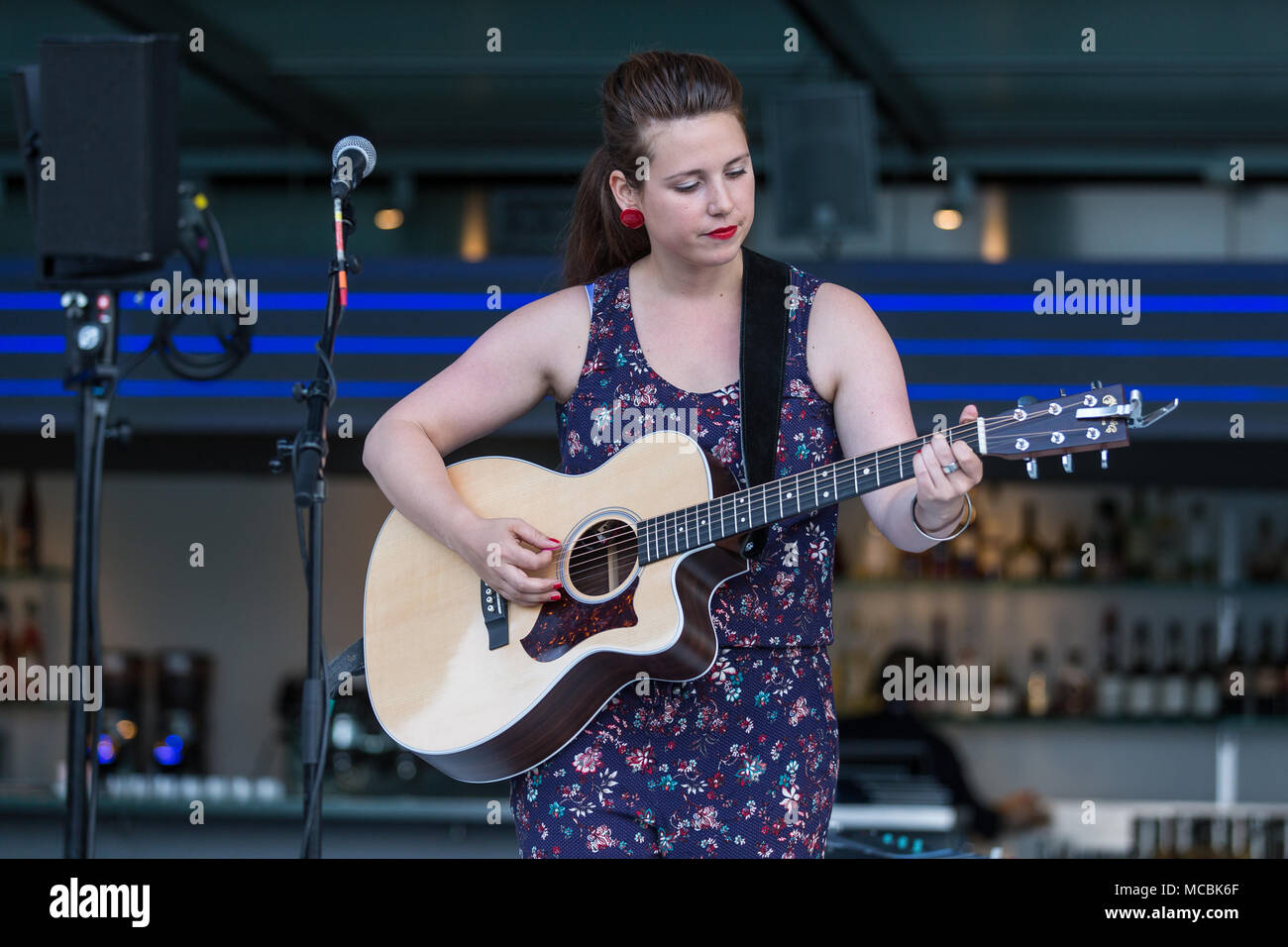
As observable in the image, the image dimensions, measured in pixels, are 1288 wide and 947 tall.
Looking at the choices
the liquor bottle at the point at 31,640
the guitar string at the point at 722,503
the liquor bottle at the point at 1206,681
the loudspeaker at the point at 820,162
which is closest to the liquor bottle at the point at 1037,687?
the liquor bottle at the point at 1206,681

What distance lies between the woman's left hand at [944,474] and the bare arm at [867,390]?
4 centimetres

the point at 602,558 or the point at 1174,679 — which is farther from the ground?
the point at 602,558

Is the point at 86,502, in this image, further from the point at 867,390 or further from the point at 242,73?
the point at 242,73

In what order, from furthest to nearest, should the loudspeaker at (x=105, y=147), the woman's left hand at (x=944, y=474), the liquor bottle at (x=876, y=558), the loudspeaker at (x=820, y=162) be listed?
the liquor bottle at (x=876, y=558)
the loudspeaker at (x=820, y=162)
the loudspeaker at (x=105, y=147)
the woman's left hand at (x=944, y=474)

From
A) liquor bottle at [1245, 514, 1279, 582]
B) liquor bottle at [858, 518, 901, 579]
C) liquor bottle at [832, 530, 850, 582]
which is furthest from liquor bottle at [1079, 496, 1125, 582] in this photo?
liquor bottle at [832, 530, 850, 582]

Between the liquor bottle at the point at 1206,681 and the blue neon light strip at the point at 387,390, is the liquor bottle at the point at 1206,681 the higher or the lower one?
the lower one

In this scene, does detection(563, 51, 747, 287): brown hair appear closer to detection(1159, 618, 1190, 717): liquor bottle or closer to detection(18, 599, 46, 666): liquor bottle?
detection(1159, 618, 1190, 717): liquor bottle

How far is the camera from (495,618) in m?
1.99

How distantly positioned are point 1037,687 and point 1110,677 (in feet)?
0.92

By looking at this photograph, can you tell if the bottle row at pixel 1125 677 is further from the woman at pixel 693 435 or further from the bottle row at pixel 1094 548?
the woman at pixel 693 435

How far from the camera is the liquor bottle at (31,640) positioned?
239 inches

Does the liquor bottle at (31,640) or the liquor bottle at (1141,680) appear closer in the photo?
the liquor bottle at (1141,680)

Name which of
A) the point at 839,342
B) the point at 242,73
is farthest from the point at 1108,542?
the point at 839,342

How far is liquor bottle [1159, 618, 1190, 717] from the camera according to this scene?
5617mm
